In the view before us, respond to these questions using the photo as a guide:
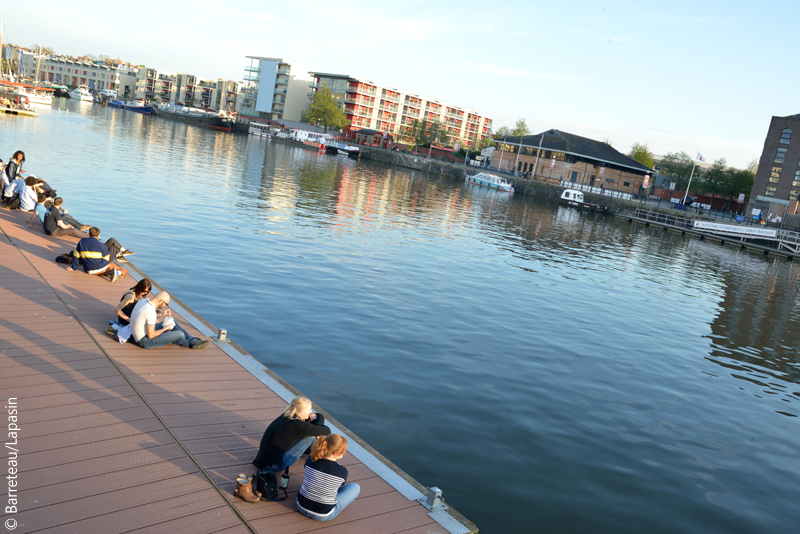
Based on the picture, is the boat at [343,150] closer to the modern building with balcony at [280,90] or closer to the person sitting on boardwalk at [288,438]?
the modern building with balcony at [280,90]

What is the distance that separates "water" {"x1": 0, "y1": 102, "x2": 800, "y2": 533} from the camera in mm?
8922

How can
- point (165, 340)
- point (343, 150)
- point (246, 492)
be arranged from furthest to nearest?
point (343, 150) < point (165, 340) < point (246, 492)

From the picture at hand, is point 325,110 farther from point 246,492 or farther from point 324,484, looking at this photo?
point 324,484

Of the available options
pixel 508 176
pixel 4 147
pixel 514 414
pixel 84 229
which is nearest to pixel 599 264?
pixel 514 414

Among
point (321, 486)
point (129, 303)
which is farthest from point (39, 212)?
point (321, 486)

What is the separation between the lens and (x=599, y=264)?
30.2 metres

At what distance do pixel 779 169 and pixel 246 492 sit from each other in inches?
3749

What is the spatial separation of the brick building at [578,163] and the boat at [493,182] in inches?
416

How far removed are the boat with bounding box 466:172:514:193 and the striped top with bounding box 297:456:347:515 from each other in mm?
80411

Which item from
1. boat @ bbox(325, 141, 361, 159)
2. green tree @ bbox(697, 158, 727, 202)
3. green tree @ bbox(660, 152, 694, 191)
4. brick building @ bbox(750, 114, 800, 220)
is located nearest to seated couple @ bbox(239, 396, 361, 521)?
brick building @ bbox(750, 114, 800, 220)

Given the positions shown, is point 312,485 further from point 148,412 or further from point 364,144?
point 364,144

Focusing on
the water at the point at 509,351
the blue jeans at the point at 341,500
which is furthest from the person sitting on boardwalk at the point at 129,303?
the blue jeans at the point at 341,500

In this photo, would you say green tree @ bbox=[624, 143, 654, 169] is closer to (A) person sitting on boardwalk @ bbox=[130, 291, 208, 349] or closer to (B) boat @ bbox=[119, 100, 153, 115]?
(B) boat @ bbox=[119, 100, 153, 115]

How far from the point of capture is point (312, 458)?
5844 mm
